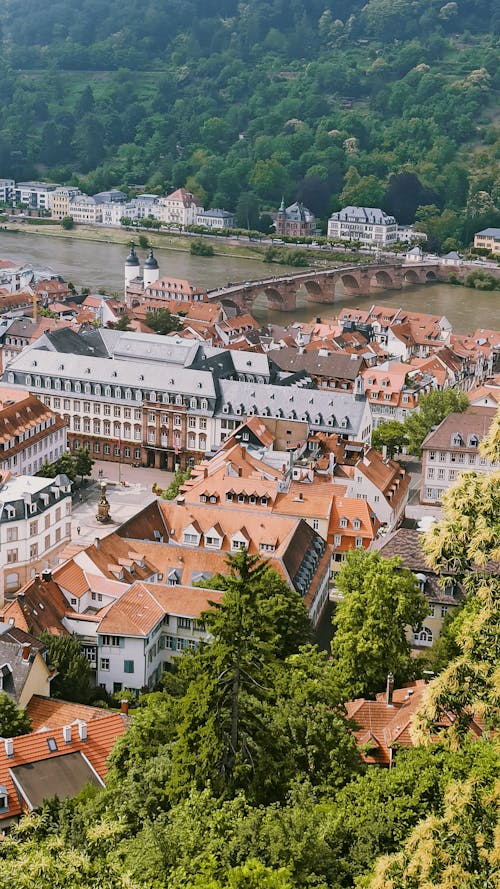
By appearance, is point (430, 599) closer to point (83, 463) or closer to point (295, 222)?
point (83, 463)

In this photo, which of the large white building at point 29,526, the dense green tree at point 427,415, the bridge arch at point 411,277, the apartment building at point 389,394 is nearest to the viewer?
the large white building at point 29,526

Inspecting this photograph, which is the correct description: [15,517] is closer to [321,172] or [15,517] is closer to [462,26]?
[321,172]

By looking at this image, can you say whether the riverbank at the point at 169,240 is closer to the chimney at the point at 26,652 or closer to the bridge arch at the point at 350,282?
the bridge arch at the point at 350,282

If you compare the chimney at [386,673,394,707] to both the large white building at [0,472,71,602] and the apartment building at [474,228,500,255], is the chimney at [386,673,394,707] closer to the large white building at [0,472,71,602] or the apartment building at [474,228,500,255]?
the large white building at [0,472,71,602]

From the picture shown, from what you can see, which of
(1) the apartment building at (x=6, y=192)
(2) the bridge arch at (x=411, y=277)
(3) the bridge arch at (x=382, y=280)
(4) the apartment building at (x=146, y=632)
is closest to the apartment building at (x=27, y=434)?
(4) the apartment building at (x=146, y=632)

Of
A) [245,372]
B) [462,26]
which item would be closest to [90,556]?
[245,372]

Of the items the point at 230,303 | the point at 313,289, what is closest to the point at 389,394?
the point at 230,303

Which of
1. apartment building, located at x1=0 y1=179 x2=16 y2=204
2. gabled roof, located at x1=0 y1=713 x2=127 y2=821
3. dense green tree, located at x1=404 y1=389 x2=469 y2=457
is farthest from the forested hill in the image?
gabled roof, located at x1=0 y1=713 x2=127 y2=821

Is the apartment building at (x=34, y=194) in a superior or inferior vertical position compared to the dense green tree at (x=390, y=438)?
superior

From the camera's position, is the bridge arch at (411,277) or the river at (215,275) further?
the bridge arch at (411,277)
